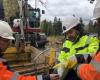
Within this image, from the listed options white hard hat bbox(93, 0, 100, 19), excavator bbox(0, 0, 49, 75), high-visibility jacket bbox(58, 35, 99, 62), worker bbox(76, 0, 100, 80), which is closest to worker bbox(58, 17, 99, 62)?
high-visibility jacket bbox(58, 35, 99, 62)

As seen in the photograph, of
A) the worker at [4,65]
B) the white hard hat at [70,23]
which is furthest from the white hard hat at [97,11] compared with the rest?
the white hard hat at [70,23]

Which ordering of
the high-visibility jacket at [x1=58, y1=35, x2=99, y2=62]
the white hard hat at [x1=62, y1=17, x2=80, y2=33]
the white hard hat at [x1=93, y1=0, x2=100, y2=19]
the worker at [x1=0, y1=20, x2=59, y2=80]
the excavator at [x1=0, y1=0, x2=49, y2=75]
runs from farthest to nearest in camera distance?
the excavator at [x1=0, y1=0, x2=49, y2=75]
the white hard hat at [x1=62, y1=17, x2=80, y2=33]
the high-visibility jacket at [x1=58, y1=35, x2=99, y2=62]
the worker at [x1=0, y1=20, x2=59, y2=80]
the white hard hat at [x1=93, y1=0, x2=100, y2=19]

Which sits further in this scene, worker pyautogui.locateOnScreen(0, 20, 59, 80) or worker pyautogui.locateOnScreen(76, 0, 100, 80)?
worker pyautogui.locateOnScreen(0, 20, 59, 80)

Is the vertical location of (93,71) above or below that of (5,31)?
below

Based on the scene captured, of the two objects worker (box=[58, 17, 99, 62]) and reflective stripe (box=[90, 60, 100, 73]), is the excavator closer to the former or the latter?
worker (box=[58, 17, 99, 62])

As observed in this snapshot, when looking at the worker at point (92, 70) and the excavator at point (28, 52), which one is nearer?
the worker at point (92, 70)

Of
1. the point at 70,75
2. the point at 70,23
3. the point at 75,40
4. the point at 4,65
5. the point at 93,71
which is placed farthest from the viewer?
the point at 70,23

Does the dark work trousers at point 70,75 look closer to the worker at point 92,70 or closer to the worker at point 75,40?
the worker at point 92,70


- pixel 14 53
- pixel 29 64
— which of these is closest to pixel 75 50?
pixel 29 64

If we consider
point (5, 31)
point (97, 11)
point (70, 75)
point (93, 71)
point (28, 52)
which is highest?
point (97, 11)

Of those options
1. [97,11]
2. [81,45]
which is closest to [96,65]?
[97,11]

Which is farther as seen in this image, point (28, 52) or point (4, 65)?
point (28, 52)

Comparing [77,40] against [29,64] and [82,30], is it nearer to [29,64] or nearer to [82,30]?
[82,30]

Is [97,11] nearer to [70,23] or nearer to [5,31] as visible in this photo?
[5,31]
